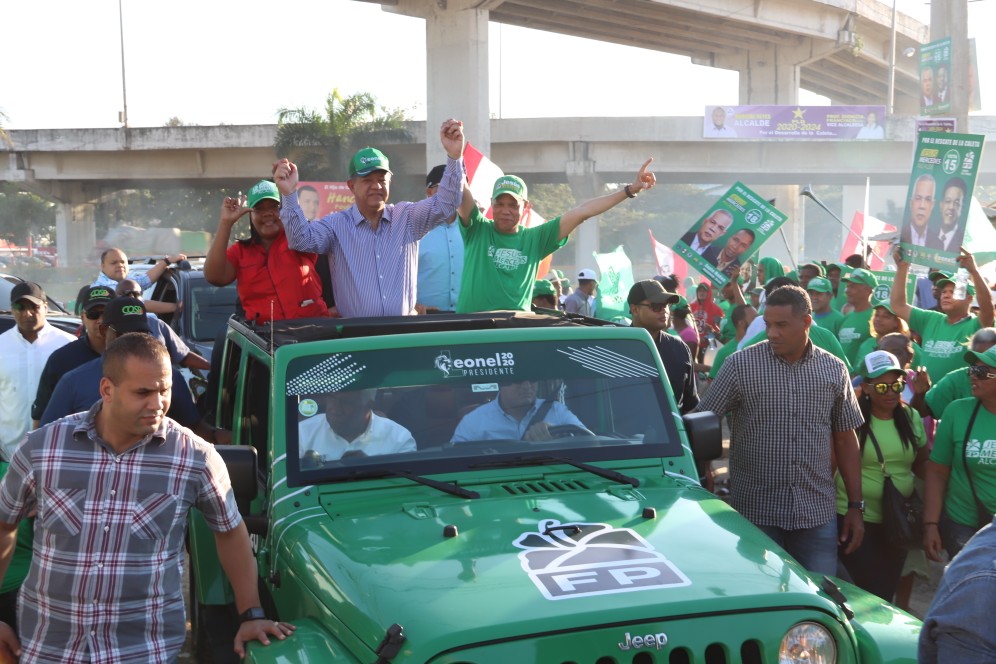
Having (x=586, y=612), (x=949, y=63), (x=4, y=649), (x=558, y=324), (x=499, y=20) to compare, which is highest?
(x=499, y=20)

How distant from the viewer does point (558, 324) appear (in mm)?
4848

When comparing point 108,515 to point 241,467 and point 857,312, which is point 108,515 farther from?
point 857,312

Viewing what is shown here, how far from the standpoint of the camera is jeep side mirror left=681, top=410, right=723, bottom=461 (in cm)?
454

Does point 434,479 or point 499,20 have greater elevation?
point 499,20

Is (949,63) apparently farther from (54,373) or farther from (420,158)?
(420,158)

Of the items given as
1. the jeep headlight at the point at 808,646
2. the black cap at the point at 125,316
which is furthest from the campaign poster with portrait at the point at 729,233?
the jeep headlight at the point at 808,646

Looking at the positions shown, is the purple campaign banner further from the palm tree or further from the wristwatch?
the wristwatch

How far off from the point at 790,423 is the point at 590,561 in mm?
2180

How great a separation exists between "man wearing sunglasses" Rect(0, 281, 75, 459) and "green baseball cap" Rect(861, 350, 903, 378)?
454cm

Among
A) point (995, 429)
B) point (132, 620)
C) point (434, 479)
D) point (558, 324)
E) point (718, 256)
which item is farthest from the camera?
point (718, 256)

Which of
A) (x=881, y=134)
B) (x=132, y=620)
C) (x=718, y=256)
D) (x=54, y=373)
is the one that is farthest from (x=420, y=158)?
(x=132, y=620)

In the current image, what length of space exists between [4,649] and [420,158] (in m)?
40.6

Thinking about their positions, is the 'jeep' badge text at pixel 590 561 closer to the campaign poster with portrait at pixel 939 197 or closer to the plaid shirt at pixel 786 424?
the plaid shirt at pixel 786 424

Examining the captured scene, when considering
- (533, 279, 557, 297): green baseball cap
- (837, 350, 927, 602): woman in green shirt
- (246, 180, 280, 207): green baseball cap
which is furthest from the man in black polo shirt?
(533, 279, 557, 297): green baseball cap
